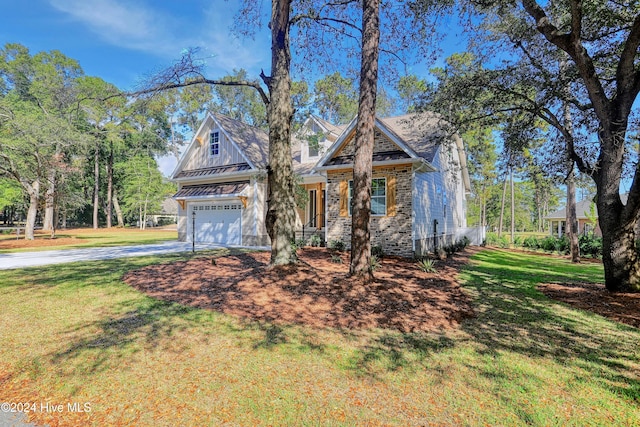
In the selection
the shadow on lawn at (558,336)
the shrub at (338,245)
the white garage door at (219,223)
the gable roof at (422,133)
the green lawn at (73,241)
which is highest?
the gable roof at (422,133)

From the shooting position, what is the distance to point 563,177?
944cm

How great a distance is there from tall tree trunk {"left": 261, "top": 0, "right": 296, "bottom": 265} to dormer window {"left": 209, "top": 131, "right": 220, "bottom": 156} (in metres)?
10.2

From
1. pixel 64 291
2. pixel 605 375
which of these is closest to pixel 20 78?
pixel 64 291

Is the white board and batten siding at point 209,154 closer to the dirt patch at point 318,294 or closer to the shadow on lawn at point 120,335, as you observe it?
the dirt patch at point 318,294

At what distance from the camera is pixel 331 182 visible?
45.9ft

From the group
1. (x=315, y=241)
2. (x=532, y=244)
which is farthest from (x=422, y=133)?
(x=532, y=244)

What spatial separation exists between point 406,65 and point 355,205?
20.6 ft

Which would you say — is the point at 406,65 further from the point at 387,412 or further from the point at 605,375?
the point at 387,412

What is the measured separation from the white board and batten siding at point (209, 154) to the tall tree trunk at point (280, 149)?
8388mm

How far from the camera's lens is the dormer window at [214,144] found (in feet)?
58.0

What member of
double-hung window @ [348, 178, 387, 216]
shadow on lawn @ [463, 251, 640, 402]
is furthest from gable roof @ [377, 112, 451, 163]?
shadow on lawn @ [463, 251, 640, 402]

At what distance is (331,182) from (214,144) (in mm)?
8047

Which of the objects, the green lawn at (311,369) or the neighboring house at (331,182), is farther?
the neighboring house at (331,182)

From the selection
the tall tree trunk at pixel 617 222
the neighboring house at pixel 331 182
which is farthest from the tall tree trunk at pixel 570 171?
the neighboring house at pixel 331 182
